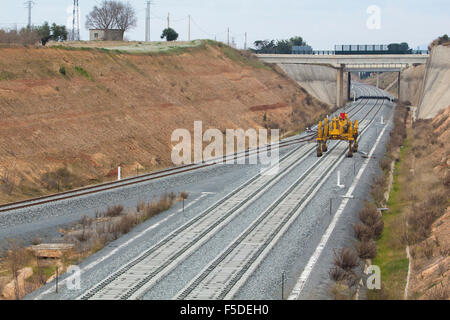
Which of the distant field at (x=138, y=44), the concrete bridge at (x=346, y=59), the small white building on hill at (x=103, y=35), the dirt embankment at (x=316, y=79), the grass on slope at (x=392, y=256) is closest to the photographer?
the grass on slope at (x=392, y=256)

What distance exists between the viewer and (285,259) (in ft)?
64.8

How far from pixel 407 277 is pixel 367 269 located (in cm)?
141

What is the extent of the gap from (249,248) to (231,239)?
1352 millimetres

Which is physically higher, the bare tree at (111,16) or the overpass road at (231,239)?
the bare tree at (111,16)

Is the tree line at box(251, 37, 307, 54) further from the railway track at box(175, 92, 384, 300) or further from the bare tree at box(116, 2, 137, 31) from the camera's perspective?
the railway track at box(175, 92, 384, 300)

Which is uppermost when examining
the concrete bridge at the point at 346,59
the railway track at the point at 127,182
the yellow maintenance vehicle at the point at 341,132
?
the concrete bridge at the point at 346,59

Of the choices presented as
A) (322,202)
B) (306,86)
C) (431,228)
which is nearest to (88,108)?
(322,202)

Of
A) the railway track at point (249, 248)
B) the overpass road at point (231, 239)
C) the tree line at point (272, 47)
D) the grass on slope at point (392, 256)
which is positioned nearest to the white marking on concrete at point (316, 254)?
the overpass road at point (231, 239)

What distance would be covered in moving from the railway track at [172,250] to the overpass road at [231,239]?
1.2 inches

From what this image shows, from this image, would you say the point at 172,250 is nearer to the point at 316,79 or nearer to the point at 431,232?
the point at 431,232

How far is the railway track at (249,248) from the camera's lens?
55.9ft

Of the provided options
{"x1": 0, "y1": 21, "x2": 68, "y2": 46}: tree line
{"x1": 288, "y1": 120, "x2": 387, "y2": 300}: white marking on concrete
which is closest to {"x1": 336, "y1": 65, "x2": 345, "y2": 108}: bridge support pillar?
{"x1": 0, "y1": 21, "x2": 68, "y2": 46}: tree line

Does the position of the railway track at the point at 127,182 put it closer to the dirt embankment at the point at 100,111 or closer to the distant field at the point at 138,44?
the dirt embankment at the point at 100,111

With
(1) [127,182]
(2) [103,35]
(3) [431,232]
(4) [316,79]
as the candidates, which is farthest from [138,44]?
(3) [431,232]
